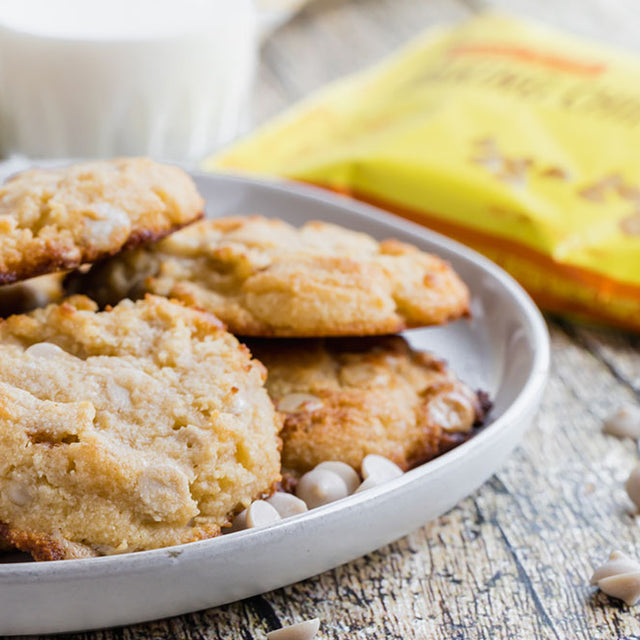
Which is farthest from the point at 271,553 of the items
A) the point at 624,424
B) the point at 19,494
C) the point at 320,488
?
the point at 624,424

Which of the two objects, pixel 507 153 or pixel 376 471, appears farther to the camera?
pixel 507 153

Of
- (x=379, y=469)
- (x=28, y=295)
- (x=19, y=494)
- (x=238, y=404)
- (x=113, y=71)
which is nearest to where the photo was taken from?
(x=19, y=494)

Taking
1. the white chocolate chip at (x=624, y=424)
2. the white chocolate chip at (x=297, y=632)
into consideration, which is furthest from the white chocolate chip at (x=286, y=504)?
the white chocolate chip at (x=624, y=424)

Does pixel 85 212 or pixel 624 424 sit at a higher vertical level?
pixel 85 212

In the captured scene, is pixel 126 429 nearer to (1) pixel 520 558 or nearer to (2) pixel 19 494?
(2) pixel 19 494

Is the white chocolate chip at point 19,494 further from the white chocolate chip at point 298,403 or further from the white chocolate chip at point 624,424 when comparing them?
the white chocolate chip at point 624,424

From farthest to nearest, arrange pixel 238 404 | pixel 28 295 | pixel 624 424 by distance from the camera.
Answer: pixel 624 424 < pixel 28 295 < pixel 238 404
